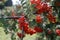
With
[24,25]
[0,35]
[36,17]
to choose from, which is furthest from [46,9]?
[0,35]

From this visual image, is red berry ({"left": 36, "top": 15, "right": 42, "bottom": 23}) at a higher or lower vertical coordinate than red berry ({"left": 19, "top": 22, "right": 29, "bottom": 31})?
higher

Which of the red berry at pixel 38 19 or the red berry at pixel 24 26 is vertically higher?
the red berry at pixel 38 19

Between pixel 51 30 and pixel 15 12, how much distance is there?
1.90 ft

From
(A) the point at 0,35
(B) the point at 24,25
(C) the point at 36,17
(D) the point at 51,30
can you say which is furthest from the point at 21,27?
(A) the point at 0,35

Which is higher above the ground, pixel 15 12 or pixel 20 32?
pixel 15 12

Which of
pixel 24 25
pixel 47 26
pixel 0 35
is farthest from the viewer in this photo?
pixel 0 35

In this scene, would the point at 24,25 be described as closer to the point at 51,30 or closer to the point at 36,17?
the point at 36,17

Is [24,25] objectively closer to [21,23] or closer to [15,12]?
[21,23]

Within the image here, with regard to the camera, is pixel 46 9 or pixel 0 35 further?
pixel 0 35

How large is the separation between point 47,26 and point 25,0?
19.2 inches

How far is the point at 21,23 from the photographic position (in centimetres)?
308

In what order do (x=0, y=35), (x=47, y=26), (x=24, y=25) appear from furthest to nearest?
(x=0, y=35) → (x=47, y=26) → (x=24, y=25)

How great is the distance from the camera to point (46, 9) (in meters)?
3.22

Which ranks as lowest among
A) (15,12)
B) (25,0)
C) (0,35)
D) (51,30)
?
(0,35)
